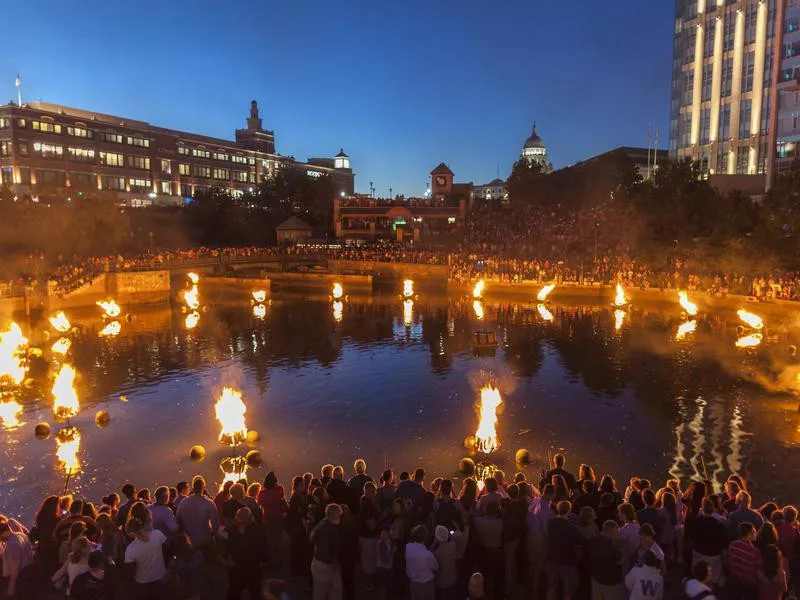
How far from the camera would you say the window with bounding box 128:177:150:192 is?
98.1 meters

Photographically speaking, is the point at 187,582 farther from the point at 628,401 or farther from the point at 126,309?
the point at 126,309

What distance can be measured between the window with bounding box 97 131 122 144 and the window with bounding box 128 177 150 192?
6439 millimetres

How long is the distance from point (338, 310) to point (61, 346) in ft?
62.7

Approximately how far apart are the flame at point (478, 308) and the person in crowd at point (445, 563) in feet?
105

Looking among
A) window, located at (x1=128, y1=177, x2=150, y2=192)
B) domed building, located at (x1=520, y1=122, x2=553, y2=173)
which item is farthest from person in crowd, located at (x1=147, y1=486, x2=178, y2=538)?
domed building, located at (x1=520, y1=122, x2=553, y2=173)

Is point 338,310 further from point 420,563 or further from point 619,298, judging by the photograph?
point 420,563

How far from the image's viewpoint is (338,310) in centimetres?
4450

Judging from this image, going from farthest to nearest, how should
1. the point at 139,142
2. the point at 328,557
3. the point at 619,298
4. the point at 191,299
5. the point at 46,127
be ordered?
the point at 139,142 → the point at 46,127 → the point at 191,299 → the point at 619,298 → the point at 328,557

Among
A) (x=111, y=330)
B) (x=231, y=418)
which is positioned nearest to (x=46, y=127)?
(x=111, y=330)

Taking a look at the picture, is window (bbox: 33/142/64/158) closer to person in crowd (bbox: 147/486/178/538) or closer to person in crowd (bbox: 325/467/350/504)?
person in crowd (bbox: 147/486/178/538)

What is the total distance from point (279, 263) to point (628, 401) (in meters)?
52.5

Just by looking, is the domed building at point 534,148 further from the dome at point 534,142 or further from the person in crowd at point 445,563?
the person in crowd at point 445,563

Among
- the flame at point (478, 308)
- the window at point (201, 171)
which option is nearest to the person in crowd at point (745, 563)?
the flame at point (478, 308)

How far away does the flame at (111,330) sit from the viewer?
1355 inches
